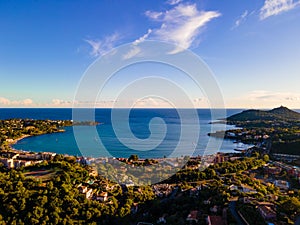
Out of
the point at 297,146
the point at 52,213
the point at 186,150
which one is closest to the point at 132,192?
the point at 52,213

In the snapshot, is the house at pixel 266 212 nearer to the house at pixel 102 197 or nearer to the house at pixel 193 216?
the house at pixel 193 216

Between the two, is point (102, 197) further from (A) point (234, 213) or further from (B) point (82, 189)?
(A) point (234, 213)

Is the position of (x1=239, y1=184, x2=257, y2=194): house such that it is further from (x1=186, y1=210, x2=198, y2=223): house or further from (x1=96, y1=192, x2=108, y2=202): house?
(x1=96, y1=192, x2=108, y2=202): house

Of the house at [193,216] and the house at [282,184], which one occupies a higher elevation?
the house at [193,216]

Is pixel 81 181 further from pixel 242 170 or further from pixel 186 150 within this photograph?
pixel 186 150

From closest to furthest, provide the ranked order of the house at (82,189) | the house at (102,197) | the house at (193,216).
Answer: the house at (193,216)
the house at (102,197)
the house at (82,189)

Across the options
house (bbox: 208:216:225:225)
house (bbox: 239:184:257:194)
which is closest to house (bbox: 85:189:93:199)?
house (bbox: 208:216:225:225)

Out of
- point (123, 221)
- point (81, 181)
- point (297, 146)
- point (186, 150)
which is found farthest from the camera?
point (186, 150)

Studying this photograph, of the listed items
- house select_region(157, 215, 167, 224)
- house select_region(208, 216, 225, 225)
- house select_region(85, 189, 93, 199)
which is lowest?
house select_region(157, 215, 167, 224)

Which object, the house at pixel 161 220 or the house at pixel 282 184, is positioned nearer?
the house at pixel 161 220

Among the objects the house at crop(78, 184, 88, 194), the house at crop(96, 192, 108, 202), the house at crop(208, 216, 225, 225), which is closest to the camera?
the house at crop(208, 216, 225, 225)

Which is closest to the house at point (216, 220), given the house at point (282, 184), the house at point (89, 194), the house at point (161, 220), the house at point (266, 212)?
the house at point (266, 212)
